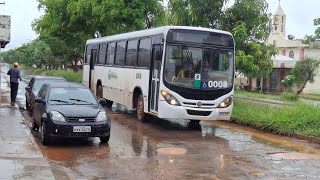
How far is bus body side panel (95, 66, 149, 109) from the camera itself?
51.9ft

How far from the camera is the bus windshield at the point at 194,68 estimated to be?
14.1 meters

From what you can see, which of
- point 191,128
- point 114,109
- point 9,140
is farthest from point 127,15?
point 9,140

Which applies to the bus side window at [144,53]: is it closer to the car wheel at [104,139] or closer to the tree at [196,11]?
the car wheel at [104,139]

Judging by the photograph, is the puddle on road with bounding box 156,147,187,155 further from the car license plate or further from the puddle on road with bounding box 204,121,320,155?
the puddle on road with bounding box 204,121,320,155

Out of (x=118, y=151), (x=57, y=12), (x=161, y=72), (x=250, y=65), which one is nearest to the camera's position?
(x=118, y=151)

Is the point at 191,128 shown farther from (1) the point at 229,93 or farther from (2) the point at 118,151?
(2) the point at 118,151

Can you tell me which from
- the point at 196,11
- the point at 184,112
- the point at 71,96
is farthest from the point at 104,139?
the point at 196,11

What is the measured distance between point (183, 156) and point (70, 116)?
2.82 m

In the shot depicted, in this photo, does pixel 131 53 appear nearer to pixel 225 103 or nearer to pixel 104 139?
pixel 225 103

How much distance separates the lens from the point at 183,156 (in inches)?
406

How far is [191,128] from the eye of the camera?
1528 centimetres

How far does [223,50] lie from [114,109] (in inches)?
314

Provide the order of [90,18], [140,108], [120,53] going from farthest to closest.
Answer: [90,18], [120,53], [140,108]

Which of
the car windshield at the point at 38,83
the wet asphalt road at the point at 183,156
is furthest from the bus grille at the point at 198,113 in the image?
the car windshield at the point at 38,83
